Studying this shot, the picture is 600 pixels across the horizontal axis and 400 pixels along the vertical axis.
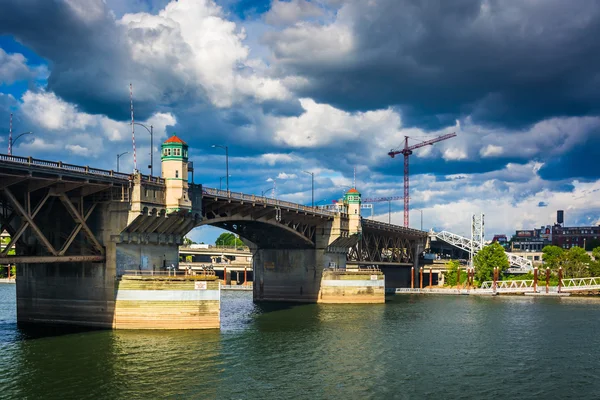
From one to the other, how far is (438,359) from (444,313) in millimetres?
39393

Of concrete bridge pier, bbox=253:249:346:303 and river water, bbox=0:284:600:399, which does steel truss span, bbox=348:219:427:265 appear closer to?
concrete bridge pier, bbox=253:249:346:303

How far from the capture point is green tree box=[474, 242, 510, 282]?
145375mm

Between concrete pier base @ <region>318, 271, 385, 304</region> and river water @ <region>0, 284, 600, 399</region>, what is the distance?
24746 mm

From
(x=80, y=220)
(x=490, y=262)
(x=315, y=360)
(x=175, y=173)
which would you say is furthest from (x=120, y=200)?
(x=490, y=262)

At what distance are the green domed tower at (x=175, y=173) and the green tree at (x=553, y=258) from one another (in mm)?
99693

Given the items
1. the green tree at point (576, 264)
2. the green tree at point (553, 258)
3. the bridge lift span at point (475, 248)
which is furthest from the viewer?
the bridge lift span at point (475, 248)

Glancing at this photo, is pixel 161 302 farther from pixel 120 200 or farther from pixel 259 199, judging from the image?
pixel 259 199

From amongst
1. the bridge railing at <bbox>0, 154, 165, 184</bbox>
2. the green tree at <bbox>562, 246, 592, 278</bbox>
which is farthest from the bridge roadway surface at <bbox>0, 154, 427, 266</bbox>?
the green tree at <bbox>562, 246, 592, 278</bbox>

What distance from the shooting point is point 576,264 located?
13812cm

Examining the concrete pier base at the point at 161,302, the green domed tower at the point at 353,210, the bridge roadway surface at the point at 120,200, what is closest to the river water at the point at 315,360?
the concrete pier base at the point at 161,302

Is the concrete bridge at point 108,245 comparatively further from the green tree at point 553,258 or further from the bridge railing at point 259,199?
the green tree at point 553,258

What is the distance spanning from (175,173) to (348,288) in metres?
49.1

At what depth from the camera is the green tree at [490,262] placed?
477 feet

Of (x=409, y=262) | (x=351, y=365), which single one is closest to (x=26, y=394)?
(x=351, y=365)
